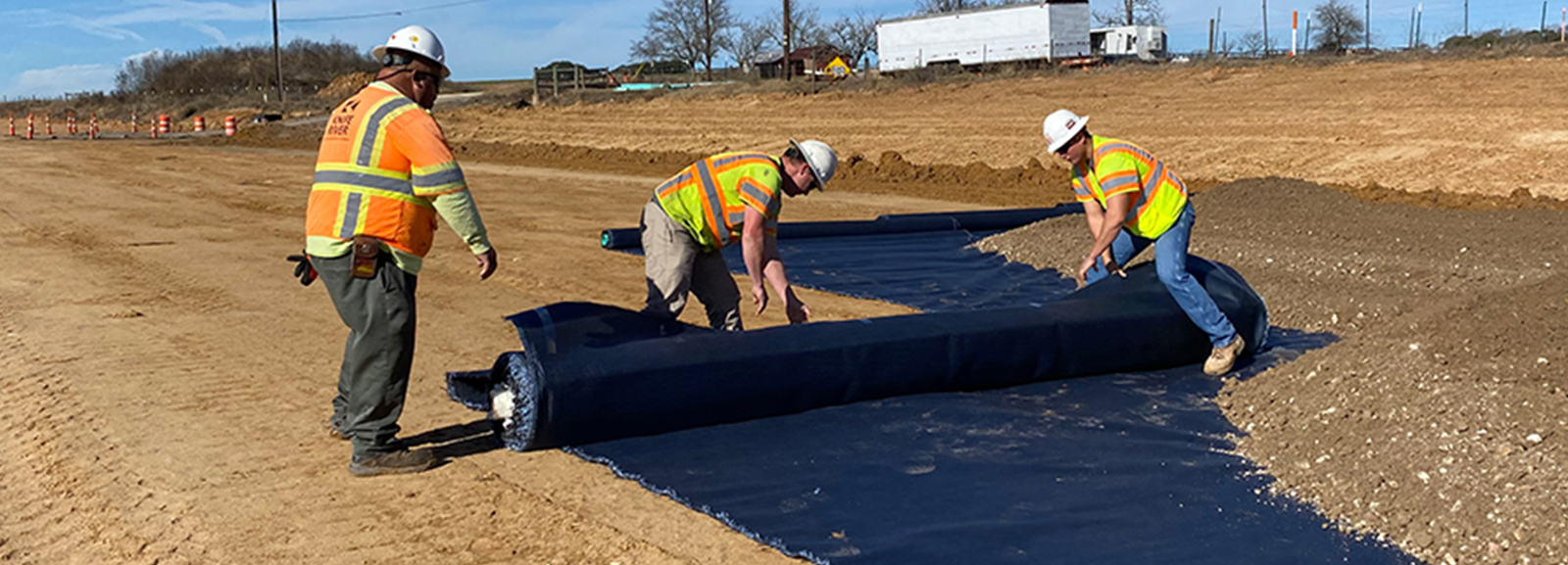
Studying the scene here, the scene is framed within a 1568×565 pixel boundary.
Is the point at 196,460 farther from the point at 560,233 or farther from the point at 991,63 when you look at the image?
the point at 991,63

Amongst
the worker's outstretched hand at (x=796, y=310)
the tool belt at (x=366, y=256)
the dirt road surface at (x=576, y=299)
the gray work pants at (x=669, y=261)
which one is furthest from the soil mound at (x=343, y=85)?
the tool belt at (x=366, y=256)

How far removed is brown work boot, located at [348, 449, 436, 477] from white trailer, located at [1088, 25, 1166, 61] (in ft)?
123

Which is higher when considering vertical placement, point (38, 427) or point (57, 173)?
point (57, 173)

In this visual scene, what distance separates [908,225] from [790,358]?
672 cm

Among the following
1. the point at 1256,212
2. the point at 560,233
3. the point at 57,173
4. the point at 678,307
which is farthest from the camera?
the point at 57,173

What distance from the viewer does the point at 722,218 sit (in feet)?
18.2

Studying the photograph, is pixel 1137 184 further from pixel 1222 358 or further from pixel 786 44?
pixel 786 44

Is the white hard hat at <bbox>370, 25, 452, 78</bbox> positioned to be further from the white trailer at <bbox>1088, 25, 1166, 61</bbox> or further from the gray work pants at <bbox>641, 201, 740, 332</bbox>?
the white trailer at <bbox>1088, 25, 1166, 61</bbox>

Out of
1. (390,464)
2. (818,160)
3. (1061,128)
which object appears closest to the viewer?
(390,464)

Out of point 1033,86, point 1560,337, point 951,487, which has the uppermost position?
point 1033,86

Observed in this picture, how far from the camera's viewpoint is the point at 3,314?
8016 millimetres

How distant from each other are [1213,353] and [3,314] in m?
7.47

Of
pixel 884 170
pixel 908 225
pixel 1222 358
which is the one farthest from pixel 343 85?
pixel 1222 358

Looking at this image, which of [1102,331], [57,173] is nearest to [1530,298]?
[1102,331]
